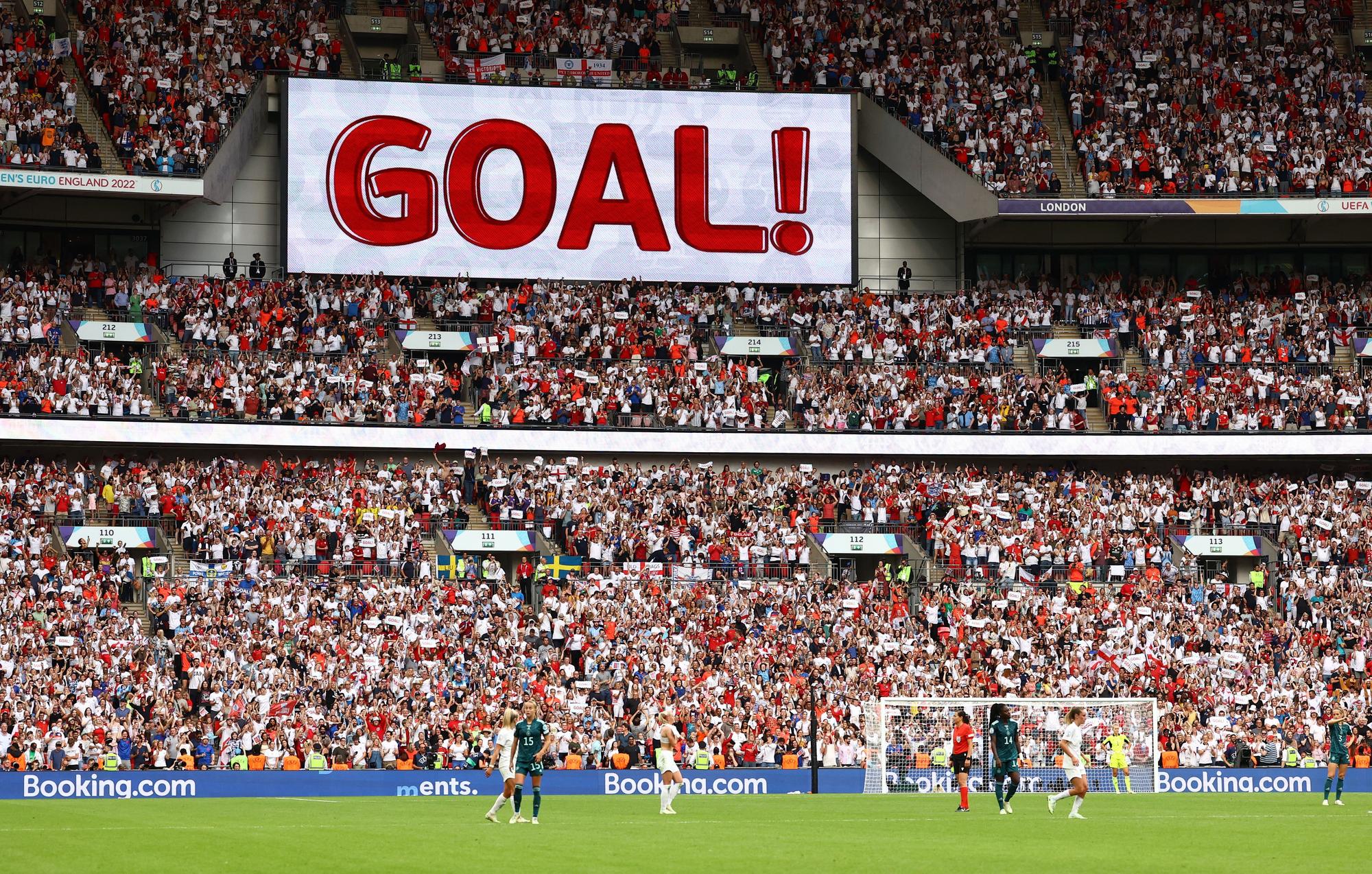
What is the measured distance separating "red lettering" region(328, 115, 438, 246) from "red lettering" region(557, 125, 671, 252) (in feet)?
13.8

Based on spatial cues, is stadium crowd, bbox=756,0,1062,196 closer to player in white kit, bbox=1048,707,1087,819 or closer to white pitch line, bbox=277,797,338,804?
white pitch line, bbox=277,797,338,804

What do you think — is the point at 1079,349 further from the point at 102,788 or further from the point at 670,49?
the point at 102,788

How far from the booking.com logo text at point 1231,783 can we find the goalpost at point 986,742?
2.45 ft

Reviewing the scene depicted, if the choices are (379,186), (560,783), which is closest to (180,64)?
(379,186)

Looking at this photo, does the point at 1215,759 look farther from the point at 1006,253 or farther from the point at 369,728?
the point at 1006,253

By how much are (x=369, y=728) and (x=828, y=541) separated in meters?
14.7

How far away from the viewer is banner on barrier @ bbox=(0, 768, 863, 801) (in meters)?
35.7

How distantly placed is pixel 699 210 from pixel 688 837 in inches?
1391

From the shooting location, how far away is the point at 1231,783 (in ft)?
129

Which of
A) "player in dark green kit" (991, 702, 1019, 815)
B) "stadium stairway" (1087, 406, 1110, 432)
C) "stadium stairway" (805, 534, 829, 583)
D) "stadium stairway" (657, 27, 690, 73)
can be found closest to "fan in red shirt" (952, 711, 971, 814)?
"player in dark green kit" (991, 702, 1019, 815)

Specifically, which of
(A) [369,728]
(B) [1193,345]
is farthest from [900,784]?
(B) [1193,345]

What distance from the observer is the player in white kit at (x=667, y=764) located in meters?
28.0

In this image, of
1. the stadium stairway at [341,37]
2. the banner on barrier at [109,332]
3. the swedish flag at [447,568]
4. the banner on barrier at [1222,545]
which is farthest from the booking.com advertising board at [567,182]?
the banner on barrier at [1222,545]

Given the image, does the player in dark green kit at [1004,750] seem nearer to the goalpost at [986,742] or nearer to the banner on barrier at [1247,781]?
the goalpost at [986,742]
